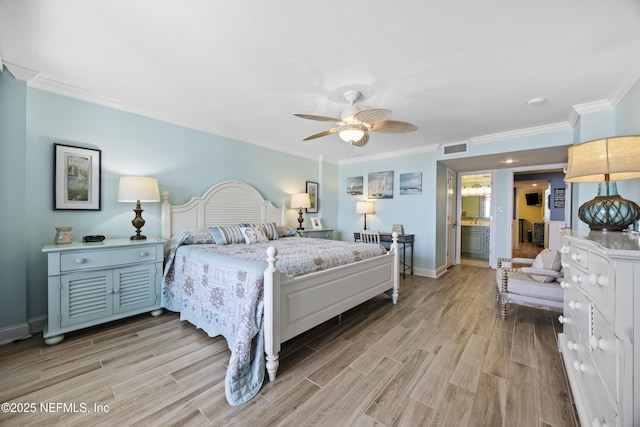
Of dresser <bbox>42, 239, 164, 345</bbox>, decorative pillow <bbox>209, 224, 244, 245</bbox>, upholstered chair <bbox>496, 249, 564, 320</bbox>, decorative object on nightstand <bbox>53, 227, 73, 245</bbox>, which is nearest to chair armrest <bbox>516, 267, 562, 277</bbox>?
upholstered chair <bbox>496, 249, 564, 320</bbox>

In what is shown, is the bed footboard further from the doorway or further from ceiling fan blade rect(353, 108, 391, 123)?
the doorway

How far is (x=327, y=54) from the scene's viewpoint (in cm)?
200

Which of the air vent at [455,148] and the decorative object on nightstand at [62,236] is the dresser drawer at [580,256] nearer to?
the air vent at [455,148]

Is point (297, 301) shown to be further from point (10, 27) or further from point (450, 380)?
→ point (10, 27)

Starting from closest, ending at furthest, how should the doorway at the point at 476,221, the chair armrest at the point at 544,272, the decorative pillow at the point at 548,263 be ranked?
1. the chair armrest at the point at 544,272
2. the decorative pillow at the point at 548,263
3. the doorway at the point at 476,221

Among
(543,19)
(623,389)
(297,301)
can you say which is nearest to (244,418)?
(297,301)

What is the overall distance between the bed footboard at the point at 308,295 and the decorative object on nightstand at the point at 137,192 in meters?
1.93

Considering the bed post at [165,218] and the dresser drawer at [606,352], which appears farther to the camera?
the bed post at [165,218]

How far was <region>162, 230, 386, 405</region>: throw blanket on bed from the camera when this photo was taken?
169 centimetres

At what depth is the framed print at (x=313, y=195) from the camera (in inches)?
212

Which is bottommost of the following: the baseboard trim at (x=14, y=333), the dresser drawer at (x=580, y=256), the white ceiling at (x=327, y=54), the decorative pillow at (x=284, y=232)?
the baseboard trim at (x=14, y=333)

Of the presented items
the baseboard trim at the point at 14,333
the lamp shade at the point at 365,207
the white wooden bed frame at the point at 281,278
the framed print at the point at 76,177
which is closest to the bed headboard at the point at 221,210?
the white wooden bed frame at the point at 281,278

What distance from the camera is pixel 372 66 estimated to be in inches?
84.9

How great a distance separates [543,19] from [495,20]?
1.00 ft
